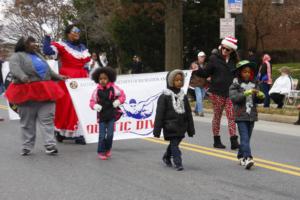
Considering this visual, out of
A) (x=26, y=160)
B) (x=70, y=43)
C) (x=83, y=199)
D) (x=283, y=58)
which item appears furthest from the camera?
(x=283, y=58)

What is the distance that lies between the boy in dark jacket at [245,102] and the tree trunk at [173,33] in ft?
45.8

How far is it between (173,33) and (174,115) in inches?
574

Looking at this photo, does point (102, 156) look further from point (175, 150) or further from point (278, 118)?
point (278, 118)

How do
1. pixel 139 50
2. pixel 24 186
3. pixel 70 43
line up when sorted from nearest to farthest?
pixel 24 186 → pixel 70 43 → pixel 139 50

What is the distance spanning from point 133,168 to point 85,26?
105 ft

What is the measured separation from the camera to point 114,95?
354 inches

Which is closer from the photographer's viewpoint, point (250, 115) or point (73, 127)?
point (250, 115)

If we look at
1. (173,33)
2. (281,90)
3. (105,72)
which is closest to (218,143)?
(105,72)

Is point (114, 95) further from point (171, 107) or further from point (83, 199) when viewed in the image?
point (83, 199)

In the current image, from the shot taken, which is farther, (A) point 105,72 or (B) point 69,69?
(B) point 69,69

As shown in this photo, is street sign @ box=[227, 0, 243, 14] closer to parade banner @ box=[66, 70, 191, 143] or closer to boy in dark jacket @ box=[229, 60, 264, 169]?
parade banner @ box=[66, 70, 191, 143]

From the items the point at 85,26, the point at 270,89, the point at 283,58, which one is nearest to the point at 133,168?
the point at 270,89

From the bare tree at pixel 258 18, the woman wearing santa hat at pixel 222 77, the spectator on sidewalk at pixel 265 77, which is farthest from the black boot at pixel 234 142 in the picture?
the bare tree at pixel 258 18

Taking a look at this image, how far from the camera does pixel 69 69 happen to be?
10.5m
